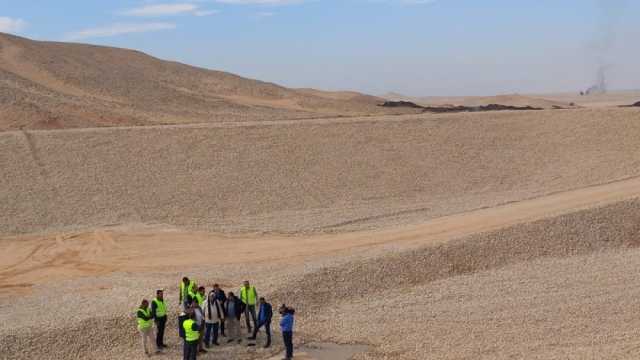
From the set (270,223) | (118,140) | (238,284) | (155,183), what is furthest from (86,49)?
(238,284)

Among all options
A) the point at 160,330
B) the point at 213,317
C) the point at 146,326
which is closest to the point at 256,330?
the point at 213,317

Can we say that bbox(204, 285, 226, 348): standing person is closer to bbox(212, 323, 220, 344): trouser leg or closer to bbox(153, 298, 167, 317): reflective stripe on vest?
bbox(212, 323, 220, 344): trouser leg

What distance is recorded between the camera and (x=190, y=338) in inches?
597

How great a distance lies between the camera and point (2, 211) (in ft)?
99.5

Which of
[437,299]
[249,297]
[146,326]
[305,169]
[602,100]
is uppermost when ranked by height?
[602,100]

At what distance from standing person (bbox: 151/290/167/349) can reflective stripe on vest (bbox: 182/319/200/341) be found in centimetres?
162

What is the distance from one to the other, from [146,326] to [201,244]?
1048 centimetres

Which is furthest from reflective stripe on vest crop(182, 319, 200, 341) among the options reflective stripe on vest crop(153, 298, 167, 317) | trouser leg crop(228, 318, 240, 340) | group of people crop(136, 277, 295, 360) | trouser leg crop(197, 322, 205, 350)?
trouser leg crop(228, 318, 240, 340)

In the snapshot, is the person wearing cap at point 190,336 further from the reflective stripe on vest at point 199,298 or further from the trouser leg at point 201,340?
the reflective stripe on vest at point 199,298

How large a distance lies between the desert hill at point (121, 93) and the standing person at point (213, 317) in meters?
31.6

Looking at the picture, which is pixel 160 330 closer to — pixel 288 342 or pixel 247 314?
pixel 247 314

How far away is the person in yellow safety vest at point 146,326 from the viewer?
16.3m

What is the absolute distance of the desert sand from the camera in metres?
17.6

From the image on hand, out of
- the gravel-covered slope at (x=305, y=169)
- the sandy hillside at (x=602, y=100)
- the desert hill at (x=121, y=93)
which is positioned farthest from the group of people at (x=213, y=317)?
the sandy hillside at (x=602, y=100)
